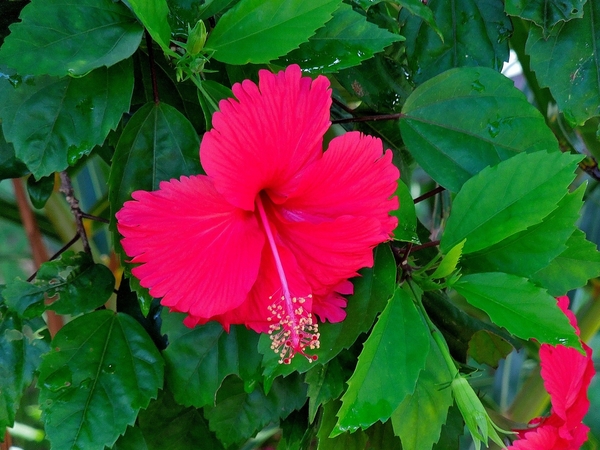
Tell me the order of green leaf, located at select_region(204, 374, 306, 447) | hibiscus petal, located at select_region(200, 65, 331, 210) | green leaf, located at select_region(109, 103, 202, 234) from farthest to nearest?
green leaf, located at select_region(204, 374, 306, 447) < green leaf, located at select_region(109, 103, 202, 234) < hibiscus petal, located at select_region(200, 65, 331, 210)

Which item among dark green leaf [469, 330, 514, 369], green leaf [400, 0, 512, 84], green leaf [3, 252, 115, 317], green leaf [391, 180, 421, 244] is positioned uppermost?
green leaf [400, 0, 512, 84]

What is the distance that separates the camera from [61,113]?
1.77ft

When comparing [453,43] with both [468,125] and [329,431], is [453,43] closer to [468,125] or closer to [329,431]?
[468,125]

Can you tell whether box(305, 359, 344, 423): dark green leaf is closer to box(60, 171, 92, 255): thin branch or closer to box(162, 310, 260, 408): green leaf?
box(162, 310, 260, 408): green leaf

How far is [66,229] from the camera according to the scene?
1174 mm

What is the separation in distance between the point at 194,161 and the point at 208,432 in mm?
317

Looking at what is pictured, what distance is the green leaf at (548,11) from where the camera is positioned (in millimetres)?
632

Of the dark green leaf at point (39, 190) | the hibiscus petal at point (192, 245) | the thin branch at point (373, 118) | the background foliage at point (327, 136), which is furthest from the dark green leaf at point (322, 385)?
the dark green leaf at point (39, 190)

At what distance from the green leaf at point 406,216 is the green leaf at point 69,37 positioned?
263 mm

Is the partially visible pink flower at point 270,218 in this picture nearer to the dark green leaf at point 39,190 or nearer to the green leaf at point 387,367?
the green leaf at point 387,367

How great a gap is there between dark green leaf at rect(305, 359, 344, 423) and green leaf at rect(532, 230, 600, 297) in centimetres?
21

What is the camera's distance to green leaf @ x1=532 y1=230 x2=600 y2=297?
0.60 meters

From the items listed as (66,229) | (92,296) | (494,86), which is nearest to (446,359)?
(494,86)

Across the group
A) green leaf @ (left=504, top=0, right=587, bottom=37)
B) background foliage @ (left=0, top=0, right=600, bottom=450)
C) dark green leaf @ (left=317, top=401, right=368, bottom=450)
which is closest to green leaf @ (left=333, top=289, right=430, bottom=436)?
background foliage @ (left=0, top=0, right=600, bottom=450)
